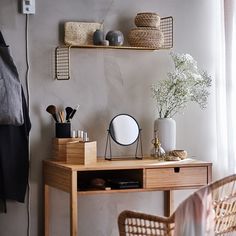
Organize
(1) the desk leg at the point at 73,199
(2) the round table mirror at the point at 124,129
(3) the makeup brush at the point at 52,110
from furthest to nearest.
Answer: (2) the round table mirror at the point at 124,129, (3) the makeup brush at the point at 52,110, (1) the desk leg at the point at 73,199

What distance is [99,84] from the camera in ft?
12.7

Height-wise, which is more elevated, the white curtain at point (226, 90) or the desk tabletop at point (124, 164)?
the white curtain at point (226, 90)

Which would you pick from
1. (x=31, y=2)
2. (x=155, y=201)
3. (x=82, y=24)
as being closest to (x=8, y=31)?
(x=31, y=2)

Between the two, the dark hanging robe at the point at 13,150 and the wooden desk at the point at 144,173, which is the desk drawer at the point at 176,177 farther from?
the dark hanging robe at the point at 13,150

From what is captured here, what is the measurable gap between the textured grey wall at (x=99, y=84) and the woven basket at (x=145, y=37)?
0.44ft

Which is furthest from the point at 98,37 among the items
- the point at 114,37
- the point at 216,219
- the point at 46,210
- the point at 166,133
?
the point at 216,219

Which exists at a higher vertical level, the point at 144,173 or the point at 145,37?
the point at 145,37

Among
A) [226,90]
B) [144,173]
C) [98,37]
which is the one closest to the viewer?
[144,173]

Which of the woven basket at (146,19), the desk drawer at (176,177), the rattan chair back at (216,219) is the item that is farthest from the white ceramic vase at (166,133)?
the rattan chair back at (216,219)

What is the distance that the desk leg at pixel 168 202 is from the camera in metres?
4.05

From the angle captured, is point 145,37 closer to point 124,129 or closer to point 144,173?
point 124,129

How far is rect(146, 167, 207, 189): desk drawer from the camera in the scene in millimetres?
3412

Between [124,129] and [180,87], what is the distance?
441mm

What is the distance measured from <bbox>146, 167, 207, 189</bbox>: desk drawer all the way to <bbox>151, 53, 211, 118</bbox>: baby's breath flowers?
1.71ft
